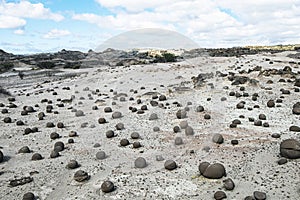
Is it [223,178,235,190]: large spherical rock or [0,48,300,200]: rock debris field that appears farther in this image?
[0,48,300,200]: rock debris field

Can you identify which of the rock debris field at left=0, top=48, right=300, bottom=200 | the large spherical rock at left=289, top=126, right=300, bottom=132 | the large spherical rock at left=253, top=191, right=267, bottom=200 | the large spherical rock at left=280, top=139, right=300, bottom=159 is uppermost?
the large spherical rock at left=280, top=139, right=300, bottom=159

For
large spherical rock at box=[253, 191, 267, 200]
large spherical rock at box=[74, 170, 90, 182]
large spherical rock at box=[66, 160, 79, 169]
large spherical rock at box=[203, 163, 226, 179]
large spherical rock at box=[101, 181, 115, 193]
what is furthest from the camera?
large spherical rock at box=[66, 160, 79, 169]

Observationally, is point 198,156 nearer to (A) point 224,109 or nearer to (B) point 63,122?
(A) point 224,109

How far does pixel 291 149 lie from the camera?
8.17 meters

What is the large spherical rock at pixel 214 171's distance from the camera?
7594mm

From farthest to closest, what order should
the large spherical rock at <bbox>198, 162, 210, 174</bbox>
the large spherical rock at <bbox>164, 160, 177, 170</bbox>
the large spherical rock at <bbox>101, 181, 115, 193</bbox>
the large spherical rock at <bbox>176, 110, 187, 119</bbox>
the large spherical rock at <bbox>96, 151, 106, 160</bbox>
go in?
the large spherical rock at <bbox>176, 110, 187, 119</bbox>
the large spherical rock at <bbox>96, 151, 106, 160</bbox>
the large spherical rock at <bbox>164, 160, 177, 170</bbox>
the large spherical rock at <bbox>198, 162, 210, 174</bbox>
the large spherical rock at <bbox>101, 181, 115, 193</bbox>

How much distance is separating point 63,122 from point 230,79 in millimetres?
10641

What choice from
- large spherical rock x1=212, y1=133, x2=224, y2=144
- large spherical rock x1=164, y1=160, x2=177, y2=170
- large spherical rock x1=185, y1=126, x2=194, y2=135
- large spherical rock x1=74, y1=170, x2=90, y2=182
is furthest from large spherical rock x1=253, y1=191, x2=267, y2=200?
large spherical rock x1=185, y1=126, x2=194, y2=135

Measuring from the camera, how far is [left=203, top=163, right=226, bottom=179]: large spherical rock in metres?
7.59

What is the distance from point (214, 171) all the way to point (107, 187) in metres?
2.29

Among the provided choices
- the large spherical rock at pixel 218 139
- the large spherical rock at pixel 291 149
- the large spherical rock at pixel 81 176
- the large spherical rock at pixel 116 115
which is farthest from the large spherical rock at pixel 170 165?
→ the large spherical rock at pixel 116 115

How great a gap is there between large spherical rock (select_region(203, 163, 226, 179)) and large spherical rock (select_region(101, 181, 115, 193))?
6.60 ft

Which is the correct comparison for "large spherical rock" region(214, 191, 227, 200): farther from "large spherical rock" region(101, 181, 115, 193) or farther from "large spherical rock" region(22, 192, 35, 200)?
"large spherical rock" region(22, 192, 35, 200)

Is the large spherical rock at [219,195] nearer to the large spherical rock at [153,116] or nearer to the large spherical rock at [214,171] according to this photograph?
the large spherical rock at [214,171]
